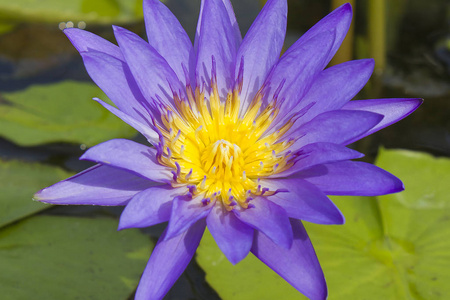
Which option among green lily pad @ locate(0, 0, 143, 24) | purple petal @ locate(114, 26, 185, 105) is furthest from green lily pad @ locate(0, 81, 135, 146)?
purple petal @ locate(114, 26, 185, 105)

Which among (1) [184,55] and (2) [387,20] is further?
(2) [387,20]

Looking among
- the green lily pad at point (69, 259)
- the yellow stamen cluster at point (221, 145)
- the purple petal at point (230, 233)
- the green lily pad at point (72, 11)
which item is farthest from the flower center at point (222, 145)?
the green lily pad at point (72, 11)

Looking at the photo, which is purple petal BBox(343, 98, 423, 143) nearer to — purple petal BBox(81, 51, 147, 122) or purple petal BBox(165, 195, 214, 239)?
purple petal BBox(165, 195, 214, 239)

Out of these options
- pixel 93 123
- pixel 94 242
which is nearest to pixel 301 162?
pixel 94 242

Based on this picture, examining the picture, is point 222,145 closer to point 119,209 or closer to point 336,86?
point 336,86

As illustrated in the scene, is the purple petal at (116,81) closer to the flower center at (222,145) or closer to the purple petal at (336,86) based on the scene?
the flower center at (222,145)

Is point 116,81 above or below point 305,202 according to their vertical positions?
above

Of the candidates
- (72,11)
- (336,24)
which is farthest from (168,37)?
(72,11)

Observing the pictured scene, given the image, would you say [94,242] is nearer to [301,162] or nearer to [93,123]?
[93,123]
